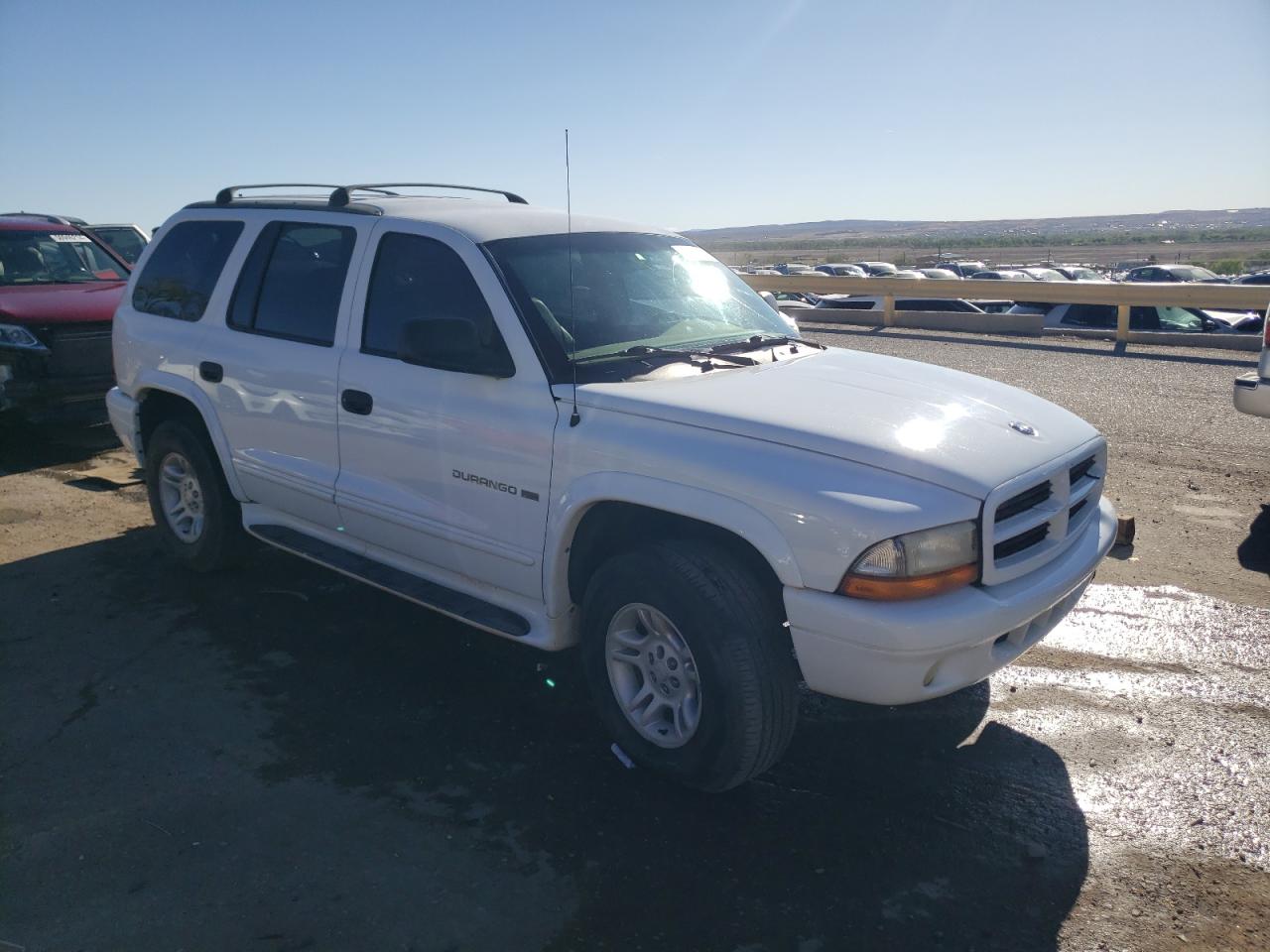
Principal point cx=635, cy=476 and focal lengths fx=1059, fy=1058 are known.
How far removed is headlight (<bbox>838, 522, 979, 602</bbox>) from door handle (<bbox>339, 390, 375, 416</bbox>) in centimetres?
229

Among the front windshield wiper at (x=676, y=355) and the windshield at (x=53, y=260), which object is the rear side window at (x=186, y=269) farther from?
the windshield at (x=53, y=260)

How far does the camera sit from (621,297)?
4.52m

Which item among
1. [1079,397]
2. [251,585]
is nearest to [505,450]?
[251,585]

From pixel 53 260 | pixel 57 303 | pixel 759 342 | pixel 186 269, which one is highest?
pixel 53 260

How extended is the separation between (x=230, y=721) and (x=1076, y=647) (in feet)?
12.2

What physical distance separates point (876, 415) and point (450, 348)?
158cm

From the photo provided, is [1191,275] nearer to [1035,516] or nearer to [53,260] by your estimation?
[53,260]

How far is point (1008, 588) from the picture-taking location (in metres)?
3.44

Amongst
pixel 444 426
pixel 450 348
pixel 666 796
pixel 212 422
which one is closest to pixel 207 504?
pixel 212 422

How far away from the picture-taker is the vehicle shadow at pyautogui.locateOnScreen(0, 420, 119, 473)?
876cm

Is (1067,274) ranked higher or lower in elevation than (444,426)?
higher

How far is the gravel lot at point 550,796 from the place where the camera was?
10.0 feet

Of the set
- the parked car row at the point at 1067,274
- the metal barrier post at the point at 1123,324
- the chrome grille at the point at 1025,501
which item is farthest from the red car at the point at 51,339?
the parked car row at the point at 1067,274

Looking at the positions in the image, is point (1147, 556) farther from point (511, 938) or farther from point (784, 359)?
point (511, 938)
